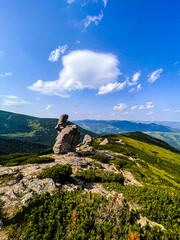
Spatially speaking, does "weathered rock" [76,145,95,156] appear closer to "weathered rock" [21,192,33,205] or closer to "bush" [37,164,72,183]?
"bush" [37,164,72,183]

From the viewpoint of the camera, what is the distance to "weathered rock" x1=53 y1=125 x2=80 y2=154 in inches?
1079

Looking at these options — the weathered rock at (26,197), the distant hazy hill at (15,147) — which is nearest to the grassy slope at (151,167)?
the weathered rock at (26,197)

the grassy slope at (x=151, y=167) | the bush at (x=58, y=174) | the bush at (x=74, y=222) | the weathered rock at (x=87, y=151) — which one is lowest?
the grassy slope at (x=151, y=167)

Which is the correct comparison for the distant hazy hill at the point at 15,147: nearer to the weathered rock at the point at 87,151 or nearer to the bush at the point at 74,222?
the weathered rock at the point at 87,151

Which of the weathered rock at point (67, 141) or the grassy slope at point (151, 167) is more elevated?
the weathered rock at point (67, 141)

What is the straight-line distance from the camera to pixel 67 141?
28.8 meters

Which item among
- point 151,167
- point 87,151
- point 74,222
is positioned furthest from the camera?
point 151,167

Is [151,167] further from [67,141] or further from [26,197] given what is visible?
[26,197]

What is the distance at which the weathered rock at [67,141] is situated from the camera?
27406mm

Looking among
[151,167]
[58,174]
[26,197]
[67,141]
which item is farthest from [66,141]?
[151,167]

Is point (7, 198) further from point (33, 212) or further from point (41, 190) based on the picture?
point (33, 212)

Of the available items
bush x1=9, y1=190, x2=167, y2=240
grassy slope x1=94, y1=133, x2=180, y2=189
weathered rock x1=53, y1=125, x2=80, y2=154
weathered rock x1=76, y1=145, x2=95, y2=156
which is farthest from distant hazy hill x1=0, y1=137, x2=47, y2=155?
bush x1=9, y1=190, x2=167, y2=240

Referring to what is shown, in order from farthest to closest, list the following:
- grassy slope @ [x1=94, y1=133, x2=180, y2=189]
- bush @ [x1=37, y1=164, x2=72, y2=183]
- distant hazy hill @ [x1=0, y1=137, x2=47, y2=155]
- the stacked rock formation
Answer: distant hazy hill @ [x1=0, y1=137, x2=47, y2=155], the stacked rock formation, grassy slope @ [x1=94, y1=133, x2=180, y2=189], bush @ [x1=37, y1=164, x2=72, y2=183]

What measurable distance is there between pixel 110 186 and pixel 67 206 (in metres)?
7.74
